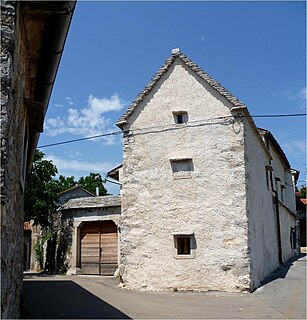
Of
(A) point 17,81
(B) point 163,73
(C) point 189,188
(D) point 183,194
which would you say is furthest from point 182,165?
(A) point 17,81

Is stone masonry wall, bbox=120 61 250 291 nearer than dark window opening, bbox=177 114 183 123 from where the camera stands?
Yes

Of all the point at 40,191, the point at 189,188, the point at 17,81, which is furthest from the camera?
the point at 40,191

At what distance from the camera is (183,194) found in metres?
12.8

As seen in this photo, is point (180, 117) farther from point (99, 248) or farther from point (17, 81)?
point (17, 81)

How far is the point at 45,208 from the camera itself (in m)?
20.0

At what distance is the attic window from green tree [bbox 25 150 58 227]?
9.20 m

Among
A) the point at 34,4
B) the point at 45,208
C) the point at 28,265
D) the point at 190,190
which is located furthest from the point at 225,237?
the point at 28,265

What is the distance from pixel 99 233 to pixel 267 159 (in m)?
7.91

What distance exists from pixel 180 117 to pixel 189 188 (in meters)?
2.38

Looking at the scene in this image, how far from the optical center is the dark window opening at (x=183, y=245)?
12.6 meters

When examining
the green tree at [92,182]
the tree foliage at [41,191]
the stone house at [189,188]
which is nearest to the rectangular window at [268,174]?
the stone house at [189,188]

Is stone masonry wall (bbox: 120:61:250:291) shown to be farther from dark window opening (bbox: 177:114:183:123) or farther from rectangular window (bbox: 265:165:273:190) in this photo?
rectangular window (bbox: 265:165:273:190)

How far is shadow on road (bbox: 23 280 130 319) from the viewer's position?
809 centimetres

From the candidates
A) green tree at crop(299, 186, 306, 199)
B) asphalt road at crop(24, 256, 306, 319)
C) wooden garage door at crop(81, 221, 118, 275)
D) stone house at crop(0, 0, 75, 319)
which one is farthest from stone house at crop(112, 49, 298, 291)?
green tree at crop(299, 186, 306, 199)
